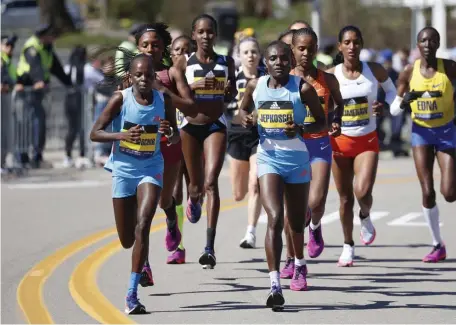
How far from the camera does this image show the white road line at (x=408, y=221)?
1577 cm

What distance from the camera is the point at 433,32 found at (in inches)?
510

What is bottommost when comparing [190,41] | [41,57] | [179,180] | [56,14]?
[179,180]

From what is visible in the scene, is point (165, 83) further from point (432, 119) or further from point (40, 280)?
point (432, 119)

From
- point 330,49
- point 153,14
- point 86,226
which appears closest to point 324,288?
point 86,226

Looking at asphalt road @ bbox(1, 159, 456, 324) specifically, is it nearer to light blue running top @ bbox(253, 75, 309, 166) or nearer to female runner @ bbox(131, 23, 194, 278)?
female runner @ bbox(131, 23, 194, 278)

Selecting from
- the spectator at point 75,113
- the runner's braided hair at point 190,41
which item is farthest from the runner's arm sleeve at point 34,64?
the runner's braided hair at point 190,41

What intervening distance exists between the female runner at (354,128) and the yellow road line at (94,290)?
233 centimetres

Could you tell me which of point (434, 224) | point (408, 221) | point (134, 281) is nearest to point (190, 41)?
point (434, 224)

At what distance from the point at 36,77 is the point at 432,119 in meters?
9.92

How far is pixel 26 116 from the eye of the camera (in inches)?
Result: 845

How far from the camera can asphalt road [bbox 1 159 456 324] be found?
408 inches

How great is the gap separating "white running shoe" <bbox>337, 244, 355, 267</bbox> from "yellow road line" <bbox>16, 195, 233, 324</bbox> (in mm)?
2650

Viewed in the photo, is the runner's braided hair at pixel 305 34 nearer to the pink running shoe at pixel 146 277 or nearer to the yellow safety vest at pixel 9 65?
the pink running shoe at pixel 146 277

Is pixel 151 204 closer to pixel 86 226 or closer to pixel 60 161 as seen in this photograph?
pixel 86 226
